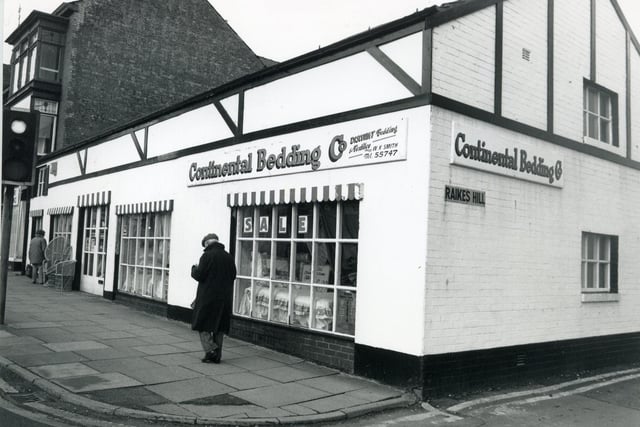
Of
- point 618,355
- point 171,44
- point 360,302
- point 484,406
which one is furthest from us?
point 171,44

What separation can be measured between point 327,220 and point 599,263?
17.2 feet

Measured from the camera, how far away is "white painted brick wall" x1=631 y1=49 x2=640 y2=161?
11.4 meters

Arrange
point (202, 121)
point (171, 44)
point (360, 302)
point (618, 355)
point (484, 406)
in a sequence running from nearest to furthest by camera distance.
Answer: point (484, 406)
point (360, 302)
point (618, 355)
point (202, 121)
point (171, 44)

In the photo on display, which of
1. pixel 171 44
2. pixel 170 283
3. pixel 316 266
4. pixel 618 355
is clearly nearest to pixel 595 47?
pixel 618 355

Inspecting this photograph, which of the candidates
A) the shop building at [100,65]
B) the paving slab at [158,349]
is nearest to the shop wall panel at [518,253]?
the paving slab at [158,349]

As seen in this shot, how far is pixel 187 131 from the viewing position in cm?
1215

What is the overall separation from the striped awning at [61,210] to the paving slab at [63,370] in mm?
11303

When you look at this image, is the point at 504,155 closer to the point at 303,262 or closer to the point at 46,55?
the point at 303,262

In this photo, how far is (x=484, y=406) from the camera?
276 inches

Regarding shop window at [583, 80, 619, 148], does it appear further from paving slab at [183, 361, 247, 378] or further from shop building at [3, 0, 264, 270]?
shop building at [3, 0, 264, 270]

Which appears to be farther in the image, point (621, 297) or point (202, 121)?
point (202, 121)

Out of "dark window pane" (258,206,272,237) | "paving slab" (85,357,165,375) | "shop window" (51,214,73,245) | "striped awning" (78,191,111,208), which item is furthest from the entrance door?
"paving slab" (85,357,165,375)

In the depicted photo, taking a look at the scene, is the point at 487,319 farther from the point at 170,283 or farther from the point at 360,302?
the point at 170,283

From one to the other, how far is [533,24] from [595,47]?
7.36ft
